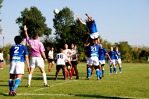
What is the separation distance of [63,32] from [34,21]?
9.25 meters

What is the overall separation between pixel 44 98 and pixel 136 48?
80.7 meters

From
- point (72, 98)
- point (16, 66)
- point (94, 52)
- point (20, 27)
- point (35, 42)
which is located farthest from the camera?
point (20, 27)

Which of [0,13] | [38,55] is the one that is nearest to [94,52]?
[38,55]

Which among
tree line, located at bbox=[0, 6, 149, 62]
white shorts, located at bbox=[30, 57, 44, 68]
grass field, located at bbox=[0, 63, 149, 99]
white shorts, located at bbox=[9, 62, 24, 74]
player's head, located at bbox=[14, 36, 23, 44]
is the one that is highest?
tree line, located at bbox=[0, 6, 149, 62]

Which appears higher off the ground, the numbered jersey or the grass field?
the numbered jersey

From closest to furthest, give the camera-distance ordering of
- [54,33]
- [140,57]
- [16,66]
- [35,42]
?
[16,66]
[35,42]
[140,57]
[54,33]

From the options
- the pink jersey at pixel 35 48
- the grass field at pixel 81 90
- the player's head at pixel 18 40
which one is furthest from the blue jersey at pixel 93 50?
the player's head at pixel 18 40

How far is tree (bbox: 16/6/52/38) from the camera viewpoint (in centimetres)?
9056

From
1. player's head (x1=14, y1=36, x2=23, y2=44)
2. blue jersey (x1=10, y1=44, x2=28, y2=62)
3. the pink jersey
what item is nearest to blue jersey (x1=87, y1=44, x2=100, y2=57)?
the pink jersey

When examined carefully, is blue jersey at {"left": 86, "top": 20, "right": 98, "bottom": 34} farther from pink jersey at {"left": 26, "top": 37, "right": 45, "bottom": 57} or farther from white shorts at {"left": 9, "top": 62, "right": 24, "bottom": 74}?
white shorts at {"left": 9, "top": 62, "right": 24, "bottom": 74}

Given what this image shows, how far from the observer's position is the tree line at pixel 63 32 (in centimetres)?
8356

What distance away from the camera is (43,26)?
9144 centimetres

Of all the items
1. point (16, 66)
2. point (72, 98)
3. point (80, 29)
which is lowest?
point (72, 98)

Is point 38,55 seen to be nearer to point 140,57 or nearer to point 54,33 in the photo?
point 140,57
